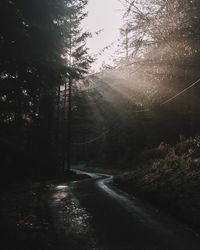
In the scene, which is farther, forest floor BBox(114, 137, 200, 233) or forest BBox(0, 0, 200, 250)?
forest floor BBox(114, 137, 200, 233)

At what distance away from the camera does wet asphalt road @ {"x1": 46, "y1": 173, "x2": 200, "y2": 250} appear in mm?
8859

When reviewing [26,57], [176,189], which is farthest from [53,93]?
[176,189]

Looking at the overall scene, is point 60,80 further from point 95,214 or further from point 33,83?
point 95,214

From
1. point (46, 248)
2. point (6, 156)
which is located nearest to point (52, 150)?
point (6, 156)

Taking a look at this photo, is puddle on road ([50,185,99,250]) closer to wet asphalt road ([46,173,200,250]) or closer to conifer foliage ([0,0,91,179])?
wet asphalt road ([46,173,200,250])

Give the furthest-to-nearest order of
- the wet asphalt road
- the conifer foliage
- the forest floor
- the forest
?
the forest floor → the conifer foliage → the forest → the wet asphalt road

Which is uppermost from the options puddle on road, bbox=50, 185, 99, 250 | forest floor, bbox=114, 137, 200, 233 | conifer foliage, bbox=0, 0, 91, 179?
conifer foliage, bbox=0, 0, 91, 179

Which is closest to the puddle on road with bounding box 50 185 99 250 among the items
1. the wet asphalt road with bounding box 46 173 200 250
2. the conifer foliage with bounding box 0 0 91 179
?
the wet asphalt road with bounding box 46 173 200 250

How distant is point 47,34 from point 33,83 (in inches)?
58.8

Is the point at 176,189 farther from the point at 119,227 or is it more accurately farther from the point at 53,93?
the point at 53,93

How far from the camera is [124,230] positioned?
1045cm

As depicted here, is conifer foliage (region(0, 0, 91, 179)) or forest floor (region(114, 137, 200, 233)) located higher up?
conifer foliage (region(0, 0, 91, 179))

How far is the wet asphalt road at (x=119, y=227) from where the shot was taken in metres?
8.86

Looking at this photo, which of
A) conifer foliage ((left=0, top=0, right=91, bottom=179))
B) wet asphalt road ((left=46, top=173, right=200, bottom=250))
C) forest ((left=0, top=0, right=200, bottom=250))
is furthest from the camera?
conifer foliage ((left=0, top=0, right=91, bottom=179))
